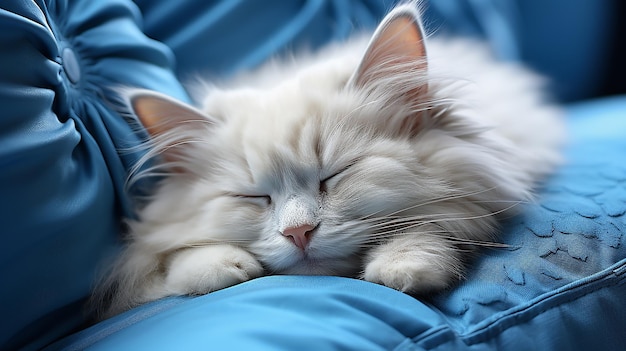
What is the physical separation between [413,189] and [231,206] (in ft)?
1.19

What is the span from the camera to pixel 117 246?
1.20 meters

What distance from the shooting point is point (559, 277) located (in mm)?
935

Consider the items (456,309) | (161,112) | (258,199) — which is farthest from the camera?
(161,112)

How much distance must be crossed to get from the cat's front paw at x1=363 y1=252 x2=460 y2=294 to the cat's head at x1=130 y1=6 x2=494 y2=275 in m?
0.07

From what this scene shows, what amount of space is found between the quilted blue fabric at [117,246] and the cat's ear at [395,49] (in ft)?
1.26

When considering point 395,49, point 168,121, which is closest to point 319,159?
point 395,49

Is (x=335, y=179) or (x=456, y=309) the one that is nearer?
(x=456, y=309)

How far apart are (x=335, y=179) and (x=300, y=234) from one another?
13 centimetres

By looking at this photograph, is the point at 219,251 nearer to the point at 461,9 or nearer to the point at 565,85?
the point at 461,9

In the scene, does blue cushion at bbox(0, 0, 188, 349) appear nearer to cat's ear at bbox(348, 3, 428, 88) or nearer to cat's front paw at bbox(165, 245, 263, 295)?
cat's front paw at bbox(165, 245, 263, 295)

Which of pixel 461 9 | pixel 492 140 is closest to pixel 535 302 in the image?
pixel 492 140

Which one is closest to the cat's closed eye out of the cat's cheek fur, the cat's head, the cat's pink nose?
the cat's head

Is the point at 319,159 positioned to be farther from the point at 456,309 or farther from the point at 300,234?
the point at 456,309

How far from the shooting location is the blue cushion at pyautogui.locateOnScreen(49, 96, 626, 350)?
0.76 meters
